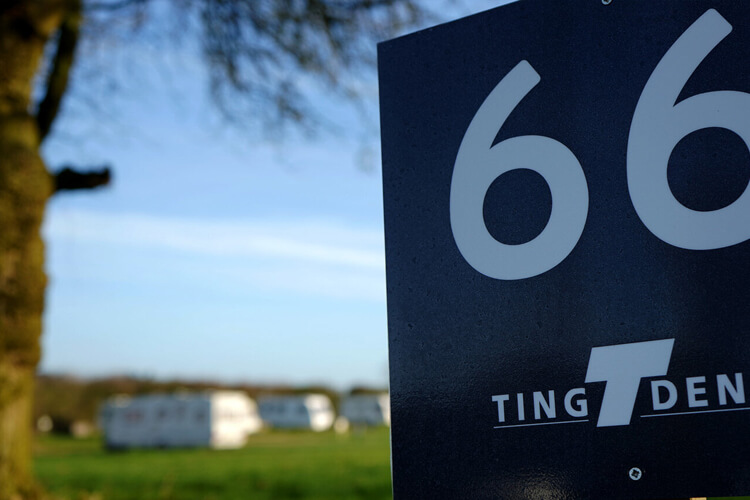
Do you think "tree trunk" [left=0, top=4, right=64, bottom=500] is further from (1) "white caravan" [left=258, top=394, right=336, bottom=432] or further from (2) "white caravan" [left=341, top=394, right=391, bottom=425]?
(2) "white caravan" [left=341, top=394, right=391, bottom=425]

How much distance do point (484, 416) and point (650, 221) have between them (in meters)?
0.50

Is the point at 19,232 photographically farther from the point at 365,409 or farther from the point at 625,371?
the point at 365,409

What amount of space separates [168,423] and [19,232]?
3176 cm

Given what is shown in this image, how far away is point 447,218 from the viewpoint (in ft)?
5.64

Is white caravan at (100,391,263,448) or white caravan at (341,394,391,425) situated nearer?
white caravan at (100,391,263,448)

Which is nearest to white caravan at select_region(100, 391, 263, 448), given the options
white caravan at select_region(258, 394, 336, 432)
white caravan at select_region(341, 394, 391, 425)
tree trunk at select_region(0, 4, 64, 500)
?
white caravan at select_region(258, 394, 336, 432)

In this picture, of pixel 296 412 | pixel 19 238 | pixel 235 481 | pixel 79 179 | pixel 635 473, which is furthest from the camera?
pixel 296 412

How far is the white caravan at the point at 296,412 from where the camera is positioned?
175ft

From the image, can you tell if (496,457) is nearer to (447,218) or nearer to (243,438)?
(447,218)

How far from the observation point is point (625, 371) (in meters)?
1.47

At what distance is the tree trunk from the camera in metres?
6.15

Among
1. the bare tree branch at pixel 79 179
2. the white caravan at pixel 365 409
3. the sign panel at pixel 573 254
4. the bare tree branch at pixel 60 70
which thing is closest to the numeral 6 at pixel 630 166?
the sign panel at pixel 573 254

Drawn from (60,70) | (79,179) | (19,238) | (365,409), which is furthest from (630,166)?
(365,409)

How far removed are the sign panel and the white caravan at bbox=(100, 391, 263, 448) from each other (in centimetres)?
3543
